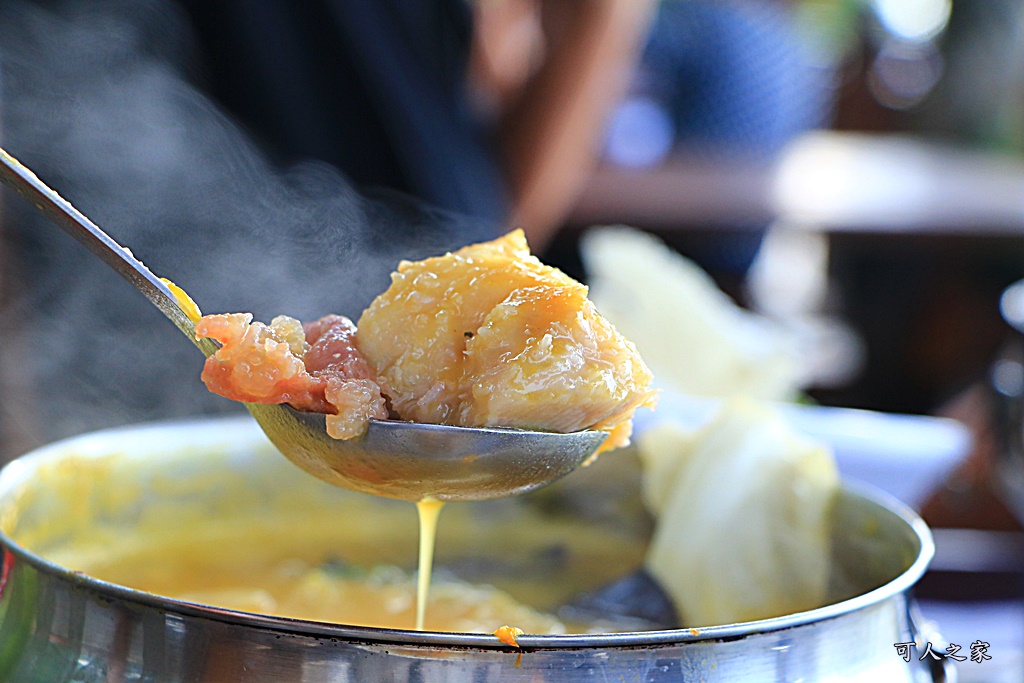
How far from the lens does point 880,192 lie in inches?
191

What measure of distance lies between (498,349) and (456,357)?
4 cm

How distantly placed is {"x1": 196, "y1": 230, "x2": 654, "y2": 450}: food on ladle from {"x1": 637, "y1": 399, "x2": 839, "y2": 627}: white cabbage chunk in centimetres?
33

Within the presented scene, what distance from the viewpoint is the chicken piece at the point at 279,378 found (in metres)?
0.66

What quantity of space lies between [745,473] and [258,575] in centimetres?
54

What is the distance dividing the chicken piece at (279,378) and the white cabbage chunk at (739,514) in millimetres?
474

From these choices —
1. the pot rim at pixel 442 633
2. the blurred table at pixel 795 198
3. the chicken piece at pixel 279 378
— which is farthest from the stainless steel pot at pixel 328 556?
the blurred table at pixel 795 198

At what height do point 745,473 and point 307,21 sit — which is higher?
point 307,21

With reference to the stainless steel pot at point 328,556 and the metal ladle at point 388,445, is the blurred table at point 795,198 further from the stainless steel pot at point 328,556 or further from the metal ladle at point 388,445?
the metal ladle at point 388,445

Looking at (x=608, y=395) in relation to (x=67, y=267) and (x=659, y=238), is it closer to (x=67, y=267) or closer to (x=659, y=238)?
(x=67, y=267)

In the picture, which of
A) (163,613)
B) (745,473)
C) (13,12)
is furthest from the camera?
(13,12)

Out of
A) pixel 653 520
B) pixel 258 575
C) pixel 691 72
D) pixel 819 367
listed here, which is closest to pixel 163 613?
pixel 258 575

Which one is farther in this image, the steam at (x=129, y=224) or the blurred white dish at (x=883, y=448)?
the steam at (x=129, y=224)

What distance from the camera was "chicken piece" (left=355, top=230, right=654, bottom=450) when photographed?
0.68 metres

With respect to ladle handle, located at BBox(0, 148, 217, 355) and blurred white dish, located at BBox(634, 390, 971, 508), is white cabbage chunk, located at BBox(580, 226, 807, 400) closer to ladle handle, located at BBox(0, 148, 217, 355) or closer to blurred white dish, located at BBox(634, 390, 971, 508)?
blurred white dish, located at BBox(634, 390, 971, 508)
